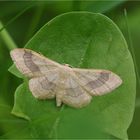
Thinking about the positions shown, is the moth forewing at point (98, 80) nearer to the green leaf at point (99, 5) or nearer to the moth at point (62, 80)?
the moth at point (62, 80)

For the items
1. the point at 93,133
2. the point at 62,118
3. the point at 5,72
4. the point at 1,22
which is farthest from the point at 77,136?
the point at 1,22

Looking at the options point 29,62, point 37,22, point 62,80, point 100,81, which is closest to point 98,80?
point 100,81

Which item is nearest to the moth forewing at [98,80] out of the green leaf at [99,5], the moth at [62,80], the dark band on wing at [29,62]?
the moth at [62,80]

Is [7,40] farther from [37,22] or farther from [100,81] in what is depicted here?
[100,81]

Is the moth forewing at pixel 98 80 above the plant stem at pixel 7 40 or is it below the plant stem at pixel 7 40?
below

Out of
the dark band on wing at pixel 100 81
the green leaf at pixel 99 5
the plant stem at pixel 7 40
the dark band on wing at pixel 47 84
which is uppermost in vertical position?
the plant stem at pixel 7 40

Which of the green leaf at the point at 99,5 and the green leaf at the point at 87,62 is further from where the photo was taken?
the green leaf at the point at 99,5

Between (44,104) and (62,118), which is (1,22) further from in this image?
(62,118)
